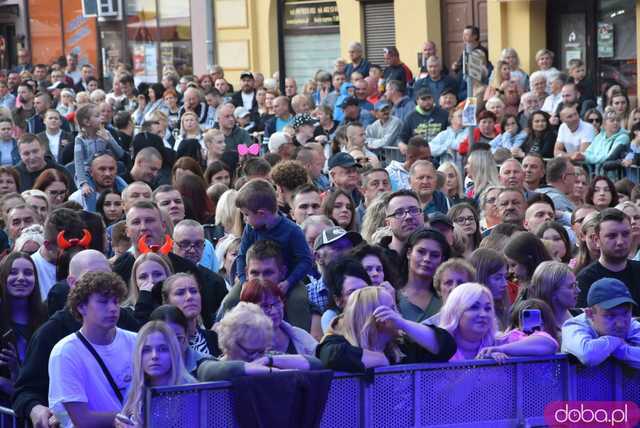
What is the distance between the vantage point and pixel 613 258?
33.0 ft

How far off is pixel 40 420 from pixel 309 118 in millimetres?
10778

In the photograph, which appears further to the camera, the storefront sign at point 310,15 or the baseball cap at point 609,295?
the storefront sign at point 310,15

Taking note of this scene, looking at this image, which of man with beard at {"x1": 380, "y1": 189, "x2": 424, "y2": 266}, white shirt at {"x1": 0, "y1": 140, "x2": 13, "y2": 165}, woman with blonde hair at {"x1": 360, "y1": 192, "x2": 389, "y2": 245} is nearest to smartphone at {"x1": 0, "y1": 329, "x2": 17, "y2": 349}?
man with beard at {"x1": 380, "y1": 189, "x2": 424, "y2": 266}

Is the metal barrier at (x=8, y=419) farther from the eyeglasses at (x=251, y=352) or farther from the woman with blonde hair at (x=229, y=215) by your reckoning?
the woman with blonde hair at (x=229, y=215)

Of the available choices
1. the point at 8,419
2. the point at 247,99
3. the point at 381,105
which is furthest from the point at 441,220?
the point at 247,99

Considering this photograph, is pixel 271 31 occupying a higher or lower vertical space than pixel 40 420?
higher

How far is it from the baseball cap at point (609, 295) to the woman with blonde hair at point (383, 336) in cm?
84

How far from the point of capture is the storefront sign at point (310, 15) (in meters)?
28.4

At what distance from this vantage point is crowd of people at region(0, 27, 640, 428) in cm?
763

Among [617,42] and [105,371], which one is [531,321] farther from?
[617,42]

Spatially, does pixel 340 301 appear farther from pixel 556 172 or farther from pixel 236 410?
pixel 556 172

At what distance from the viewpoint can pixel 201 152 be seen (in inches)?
698

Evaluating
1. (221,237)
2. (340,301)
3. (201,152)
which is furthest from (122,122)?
(340,301)

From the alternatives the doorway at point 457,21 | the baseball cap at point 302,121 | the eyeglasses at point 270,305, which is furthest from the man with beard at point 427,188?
the doorway at point 457,21
